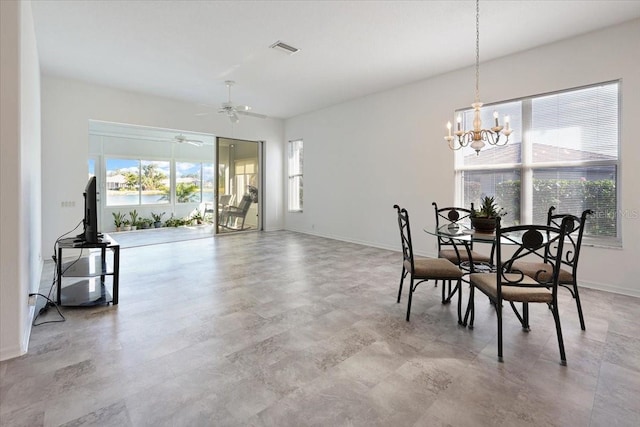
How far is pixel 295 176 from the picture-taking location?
8.59 m

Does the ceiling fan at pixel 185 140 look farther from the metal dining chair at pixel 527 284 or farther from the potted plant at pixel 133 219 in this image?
the metal dining chair at pixel 527 284

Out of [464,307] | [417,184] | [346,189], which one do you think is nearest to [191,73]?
[346,189]

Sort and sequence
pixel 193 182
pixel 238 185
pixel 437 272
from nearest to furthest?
pixel 437 272 → pixel 238 185 → pixel 193 182

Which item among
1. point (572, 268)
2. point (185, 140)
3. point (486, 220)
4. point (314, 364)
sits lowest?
point (314, 364)

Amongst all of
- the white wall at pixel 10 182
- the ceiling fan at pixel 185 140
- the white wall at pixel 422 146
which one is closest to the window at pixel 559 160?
the white wall at pixel 422 146

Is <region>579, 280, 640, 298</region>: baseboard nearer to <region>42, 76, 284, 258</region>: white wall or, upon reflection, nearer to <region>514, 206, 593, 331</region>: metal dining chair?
<region>514, 206, 593, 331</region>: metal dining chair

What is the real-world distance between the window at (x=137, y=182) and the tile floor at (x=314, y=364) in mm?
6527

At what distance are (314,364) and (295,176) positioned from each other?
6795 mm

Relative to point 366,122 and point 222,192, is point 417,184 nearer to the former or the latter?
point 366,122

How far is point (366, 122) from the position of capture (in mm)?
6508

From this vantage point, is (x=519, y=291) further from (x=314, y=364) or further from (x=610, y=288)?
(x=610, y=288)

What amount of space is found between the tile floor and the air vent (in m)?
3.20

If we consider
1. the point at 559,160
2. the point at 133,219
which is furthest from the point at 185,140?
the point at 559,160

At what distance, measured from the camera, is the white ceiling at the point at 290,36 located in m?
3.32
